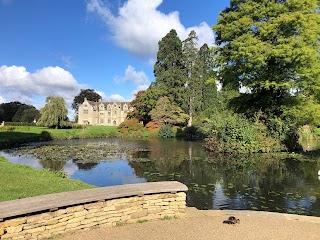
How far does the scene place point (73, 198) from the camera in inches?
219

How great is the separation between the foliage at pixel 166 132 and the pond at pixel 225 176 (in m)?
25.7

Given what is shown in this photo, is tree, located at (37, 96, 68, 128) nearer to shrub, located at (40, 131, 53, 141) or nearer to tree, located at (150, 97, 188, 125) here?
shrub, located at (40, 131, 53, 141)

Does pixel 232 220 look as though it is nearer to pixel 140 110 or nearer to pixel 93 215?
pixel 93 215

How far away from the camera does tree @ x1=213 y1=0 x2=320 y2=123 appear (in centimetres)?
1967

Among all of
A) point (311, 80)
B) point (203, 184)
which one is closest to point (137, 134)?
point (311, 80)

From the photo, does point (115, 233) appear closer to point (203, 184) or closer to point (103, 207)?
point (103, 207)

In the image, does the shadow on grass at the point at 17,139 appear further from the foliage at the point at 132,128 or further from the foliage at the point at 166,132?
the foliage at the point at 166,132

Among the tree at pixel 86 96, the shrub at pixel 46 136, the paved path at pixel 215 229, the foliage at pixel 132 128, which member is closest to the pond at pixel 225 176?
the paved path at pixel 215 229

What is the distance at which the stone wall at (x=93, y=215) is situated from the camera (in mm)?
4891

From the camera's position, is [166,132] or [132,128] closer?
[166,132]

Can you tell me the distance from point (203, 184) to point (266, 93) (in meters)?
14.0

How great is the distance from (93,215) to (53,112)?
145 feet

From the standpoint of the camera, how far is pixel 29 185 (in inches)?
357

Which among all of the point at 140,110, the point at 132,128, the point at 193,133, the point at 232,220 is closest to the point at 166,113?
the point at 193,133
